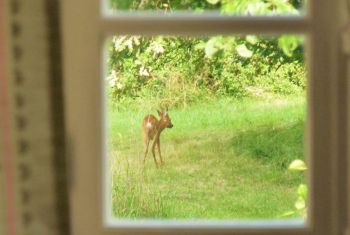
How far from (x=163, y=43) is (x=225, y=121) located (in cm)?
35

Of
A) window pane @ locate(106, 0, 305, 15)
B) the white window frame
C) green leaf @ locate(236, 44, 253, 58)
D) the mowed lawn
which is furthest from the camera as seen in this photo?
the mowed lawn

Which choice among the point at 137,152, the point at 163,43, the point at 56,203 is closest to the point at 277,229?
the point at 56,203

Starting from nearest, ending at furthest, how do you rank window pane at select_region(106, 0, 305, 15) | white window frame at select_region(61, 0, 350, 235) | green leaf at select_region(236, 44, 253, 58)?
white window frame at select_region(61, 0, 350, 235)
window pane at select_region(106, 0, 305, 15)
green leaf at select_region(236, 44, 253, 58)

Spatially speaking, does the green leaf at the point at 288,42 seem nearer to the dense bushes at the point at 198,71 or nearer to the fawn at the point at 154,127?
the dense bushes at the point at 198,71

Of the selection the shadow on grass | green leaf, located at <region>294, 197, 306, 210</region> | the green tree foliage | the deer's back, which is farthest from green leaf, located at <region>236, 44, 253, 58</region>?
green leaf, located at <region>294, 197, 306, 210</region>

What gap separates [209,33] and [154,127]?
639 millimetres

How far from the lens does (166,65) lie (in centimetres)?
212

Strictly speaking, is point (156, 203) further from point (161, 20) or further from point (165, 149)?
point (161, 20)

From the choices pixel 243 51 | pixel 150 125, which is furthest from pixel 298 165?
pixel 150 125

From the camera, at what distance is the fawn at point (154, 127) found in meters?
2.08

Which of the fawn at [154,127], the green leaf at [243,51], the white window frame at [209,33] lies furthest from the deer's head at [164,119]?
the white window frame at [209,33]

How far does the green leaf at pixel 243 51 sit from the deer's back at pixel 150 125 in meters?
0.37

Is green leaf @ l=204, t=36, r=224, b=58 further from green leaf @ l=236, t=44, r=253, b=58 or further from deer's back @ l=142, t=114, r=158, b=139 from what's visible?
deer's back @ l=142, t=114, r=158, b=139

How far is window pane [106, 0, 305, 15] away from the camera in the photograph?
173cm
